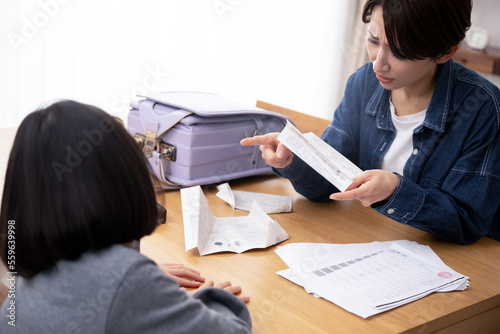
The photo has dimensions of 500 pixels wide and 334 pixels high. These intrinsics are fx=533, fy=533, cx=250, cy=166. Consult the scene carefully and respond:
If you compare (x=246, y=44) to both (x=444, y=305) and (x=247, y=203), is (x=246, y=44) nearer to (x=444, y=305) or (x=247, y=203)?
(x=247, y=203)

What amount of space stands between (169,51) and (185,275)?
1.86m

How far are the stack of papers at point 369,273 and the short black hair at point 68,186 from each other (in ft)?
1.41

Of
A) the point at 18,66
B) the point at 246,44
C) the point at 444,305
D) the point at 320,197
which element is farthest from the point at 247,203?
the point at 246,44

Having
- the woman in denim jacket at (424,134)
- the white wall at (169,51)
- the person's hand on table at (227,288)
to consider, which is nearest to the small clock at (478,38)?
the white wall at (169,51)

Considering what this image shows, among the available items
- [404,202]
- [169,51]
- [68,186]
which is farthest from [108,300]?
[169,51]

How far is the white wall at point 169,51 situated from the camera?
7.16ft

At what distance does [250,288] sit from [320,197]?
0.51 meters

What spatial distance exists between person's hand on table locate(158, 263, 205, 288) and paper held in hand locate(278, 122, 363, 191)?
35 centimetres

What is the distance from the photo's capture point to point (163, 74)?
8.75 feet

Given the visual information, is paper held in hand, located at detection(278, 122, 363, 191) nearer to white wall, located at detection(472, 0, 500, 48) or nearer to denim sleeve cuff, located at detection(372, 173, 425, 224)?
denim sleeve cuff, located at detection(372, 173, 425, 224)

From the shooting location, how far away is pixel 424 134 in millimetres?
1352

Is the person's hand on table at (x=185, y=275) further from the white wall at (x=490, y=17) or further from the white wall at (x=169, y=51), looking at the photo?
the white wall at (x=490, y=17)

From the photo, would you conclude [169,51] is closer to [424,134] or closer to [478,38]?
[424,134]

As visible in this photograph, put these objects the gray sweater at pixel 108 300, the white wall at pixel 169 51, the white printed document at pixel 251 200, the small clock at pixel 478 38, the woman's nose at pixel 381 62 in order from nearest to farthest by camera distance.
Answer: the gray sweater at pixel 108 300, the woman's nose at pixel 381 62, the white printed document at pixel 251 200, the white wall at pixel 169 51, the small clock at pixel 478 38
